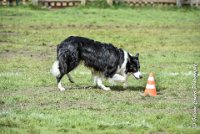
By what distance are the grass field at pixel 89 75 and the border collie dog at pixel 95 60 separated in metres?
0.38

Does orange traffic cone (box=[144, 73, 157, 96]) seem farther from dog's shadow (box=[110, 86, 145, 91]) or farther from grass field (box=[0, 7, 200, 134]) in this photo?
dog's shadow (box=[110, 86, 145, 91])

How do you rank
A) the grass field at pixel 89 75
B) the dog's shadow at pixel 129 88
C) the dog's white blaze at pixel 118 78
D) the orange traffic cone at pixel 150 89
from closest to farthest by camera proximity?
the grass field at pixel 89 75
the orange traffic cone at pixel 150 89
the dog's white blaze at pixel 118 78
the dog's shadow at pixel 129 88

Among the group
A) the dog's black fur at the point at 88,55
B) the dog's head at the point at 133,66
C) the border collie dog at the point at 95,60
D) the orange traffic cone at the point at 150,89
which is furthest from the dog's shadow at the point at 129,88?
the orange traffic cone at the point at 150,89

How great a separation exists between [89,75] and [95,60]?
7.73 feet

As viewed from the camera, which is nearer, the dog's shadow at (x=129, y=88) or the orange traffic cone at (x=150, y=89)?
the orange traffic cone at (x=150, y=89)

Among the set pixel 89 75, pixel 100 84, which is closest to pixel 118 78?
pixel 100 84

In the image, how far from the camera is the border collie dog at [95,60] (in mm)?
15008

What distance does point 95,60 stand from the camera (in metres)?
15.2

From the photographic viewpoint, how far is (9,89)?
1485cm

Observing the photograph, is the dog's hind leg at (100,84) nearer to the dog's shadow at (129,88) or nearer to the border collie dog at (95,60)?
the border collie dog at (95,60)

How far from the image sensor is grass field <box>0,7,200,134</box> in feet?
37.0

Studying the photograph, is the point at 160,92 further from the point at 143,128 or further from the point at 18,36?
the point at 18,36

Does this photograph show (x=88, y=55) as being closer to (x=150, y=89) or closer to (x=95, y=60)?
(x=95, y=60)

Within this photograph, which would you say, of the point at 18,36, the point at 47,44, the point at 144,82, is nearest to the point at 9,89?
the point at 144,82
